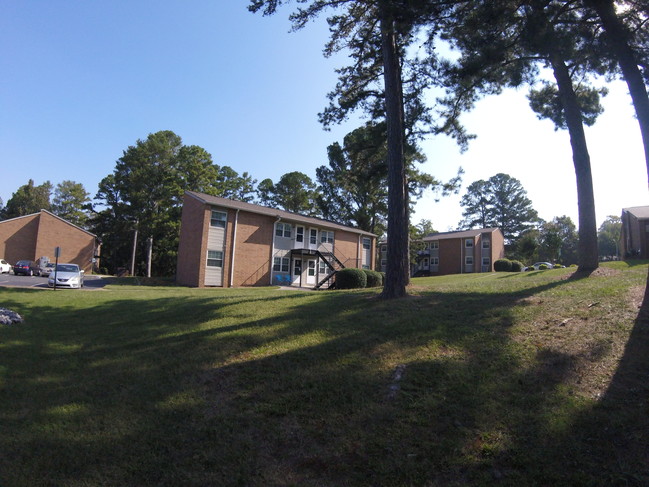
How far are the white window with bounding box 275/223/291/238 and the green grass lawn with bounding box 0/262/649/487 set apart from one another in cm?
1995

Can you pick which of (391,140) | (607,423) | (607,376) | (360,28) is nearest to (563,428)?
(607,423)

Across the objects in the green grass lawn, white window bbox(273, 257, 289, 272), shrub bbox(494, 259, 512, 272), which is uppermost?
shrub bbox(494, 259, 512, 272)

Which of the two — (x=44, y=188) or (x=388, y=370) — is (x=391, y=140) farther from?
(x=44, y=188)

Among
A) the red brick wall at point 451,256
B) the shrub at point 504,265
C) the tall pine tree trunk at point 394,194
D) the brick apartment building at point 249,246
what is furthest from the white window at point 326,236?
the red brick wall at point 451,256

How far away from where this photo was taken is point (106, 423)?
13.1ft

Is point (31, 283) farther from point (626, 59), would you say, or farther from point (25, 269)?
point (626, 59)

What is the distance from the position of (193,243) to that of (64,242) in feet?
78.6

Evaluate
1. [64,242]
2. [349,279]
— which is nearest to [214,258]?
[349,279]

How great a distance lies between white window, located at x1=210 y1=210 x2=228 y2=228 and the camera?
23931 mm

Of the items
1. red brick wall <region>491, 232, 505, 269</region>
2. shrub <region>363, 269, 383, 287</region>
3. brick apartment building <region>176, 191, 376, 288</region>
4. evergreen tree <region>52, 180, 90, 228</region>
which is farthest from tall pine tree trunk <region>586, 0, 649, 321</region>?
evergreen tree <region>52, 180, 90, 228</region>

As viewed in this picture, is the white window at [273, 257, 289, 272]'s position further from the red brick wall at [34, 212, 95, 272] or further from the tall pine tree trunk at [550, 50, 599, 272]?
the red brick wall at [34, 212, 95, 272]

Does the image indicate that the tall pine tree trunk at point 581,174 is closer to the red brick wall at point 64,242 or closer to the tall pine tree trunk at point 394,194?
the tall pine tree trunk at point 394,194

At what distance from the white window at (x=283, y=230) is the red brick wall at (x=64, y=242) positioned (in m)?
25.1

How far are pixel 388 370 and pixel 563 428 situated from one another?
1.96m
